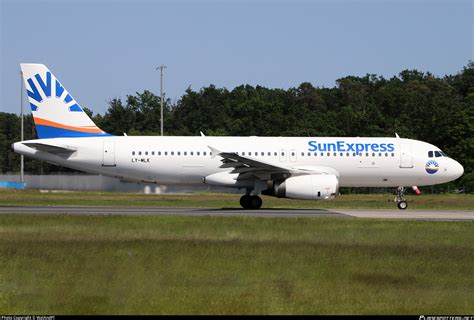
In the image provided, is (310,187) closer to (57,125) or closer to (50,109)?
(57,125)

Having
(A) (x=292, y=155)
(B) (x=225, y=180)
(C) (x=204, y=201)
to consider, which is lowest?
(C) (x=204, y=201)

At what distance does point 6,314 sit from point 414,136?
69958mm

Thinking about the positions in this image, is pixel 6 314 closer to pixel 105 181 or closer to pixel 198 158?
pixel 198 158

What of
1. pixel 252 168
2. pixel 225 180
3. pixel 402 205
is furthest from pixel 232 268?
pixel 402 205

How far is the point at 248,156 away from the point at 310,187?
Result: 4178 mm

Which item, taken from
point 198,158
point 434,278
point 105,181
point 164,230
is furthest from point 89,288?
point 105,181

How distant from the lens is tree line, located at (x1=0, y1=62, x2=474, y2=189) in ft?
258

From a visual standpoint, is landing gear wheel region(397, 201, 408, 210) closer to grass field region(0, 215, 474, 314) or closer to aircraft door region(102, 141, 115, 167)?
grass field region(0, 215, 474, 314)

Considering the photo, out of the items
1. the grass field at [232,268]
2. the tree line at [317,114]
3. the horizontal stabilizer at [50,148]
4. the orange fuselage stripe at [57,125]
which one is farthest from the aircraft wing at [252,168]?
the tree line at [317,114]

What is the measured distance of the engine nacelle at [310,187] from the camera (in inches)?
1319

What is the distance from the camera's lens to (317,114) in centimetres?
9219

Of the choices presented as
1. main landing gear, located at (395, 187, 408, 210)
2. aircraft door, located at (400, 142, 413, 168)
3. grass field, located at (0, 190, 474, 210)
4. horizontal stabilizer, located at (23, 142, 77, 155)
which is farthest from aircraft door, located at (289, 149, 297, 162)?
horizontal stabilizer, located at (23, 142, 77, 155)

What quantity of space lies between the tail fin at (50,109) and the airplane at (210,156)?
46 millimetres

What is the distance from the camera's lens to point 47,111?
36.5m
